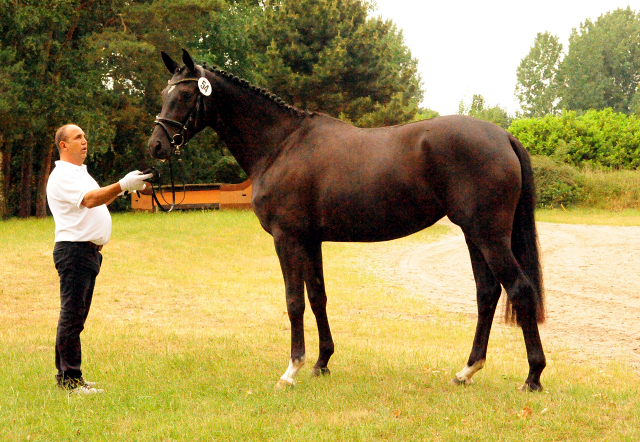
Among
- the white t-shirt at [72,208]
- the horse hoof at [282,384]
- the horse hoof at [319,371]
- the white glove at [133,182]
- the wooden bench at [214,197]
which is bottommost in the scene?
the wooden bench at [214,197]

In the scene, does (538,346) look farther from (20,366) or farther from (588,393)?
(20,366)

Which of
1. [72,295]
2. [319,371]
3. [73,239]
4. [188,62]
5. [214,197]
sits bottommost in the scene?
[214,197]

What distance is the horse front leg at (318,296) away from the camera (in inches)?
204

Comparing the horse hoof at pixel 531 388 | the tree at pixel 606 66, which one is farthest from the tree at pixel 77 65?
the tree at pixel 606 66

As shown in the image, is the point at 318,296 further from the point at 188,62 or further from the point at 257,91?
the point at 188,62

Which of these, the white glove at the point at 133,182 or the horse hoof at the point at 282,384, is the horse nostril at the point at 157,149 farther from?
the horse hoof at the point at 282,384

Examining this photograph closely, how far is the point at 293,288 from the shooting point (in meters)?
5.10

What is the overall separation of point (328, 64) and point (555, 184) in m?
10.3

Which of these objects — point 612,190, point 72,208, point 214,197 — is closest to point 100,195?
point 72,208

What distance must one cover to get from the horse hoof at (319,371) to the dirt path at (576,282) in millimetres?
1624

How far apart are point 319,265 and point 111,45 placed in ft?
62.5

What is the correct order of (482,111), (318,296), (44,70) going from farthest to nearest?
(482,111) → (44,70) → (318,296)

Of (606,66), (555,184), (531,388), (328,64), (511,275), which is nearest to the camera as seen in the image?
(511,275)

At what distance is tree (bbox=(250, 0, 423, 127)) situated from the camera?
22781 millimetres
